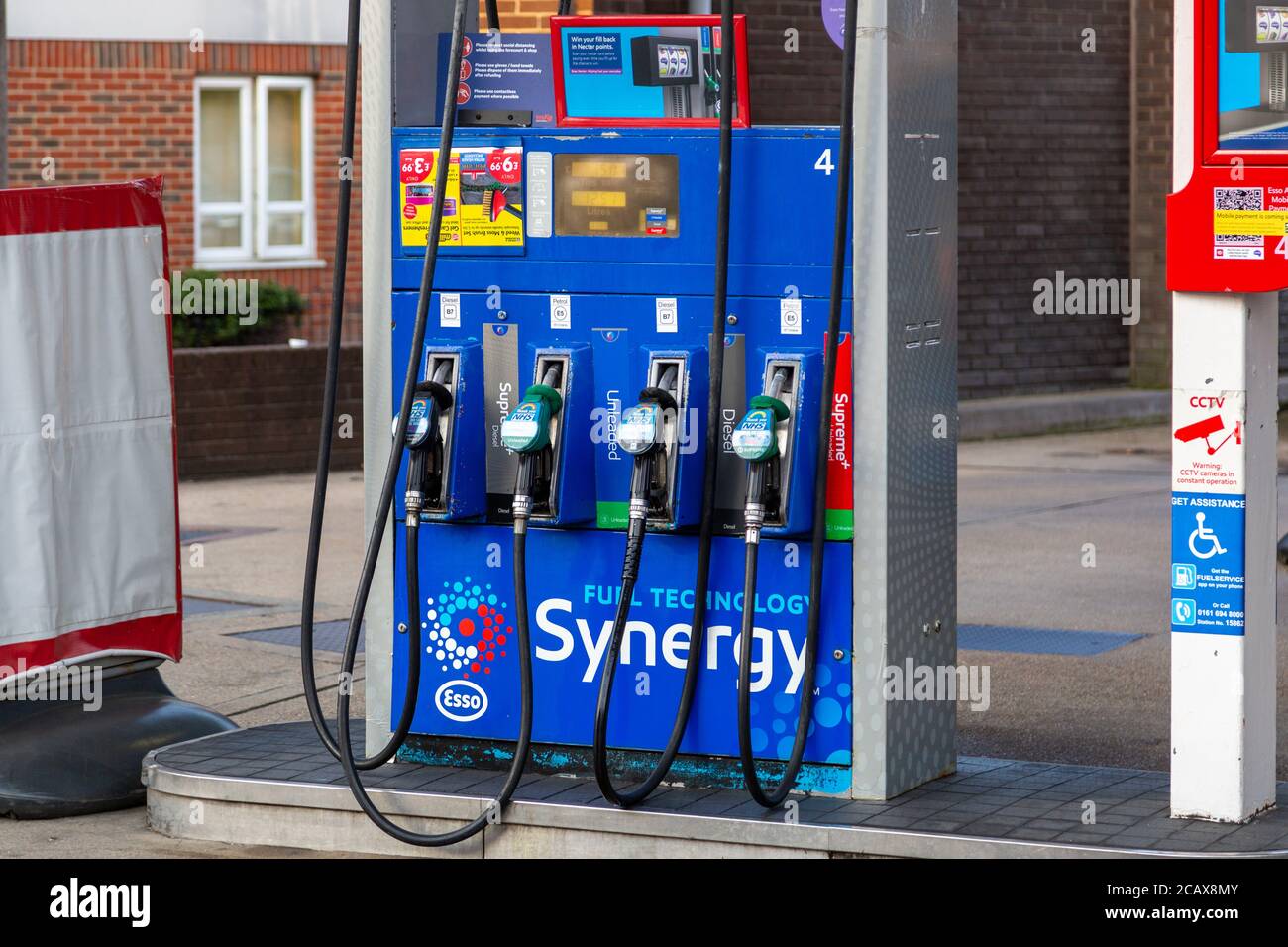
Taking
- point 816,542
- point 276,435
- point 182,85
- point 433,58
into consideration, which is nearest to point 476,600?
point 816,542

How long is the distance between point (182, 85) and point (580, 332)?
45.5ft

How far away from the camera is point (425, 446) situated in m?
5.75

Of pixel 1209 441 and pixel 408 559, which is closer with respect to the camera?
pixel 1209 441

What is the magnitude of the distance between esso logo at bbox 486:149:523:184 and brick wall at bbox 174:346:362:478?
8322mm

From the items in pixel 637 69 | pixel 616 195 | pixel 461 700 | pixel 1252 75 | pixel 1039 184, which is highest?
pixel 1039 184

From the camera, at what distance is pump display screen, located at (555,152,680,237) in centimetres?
565

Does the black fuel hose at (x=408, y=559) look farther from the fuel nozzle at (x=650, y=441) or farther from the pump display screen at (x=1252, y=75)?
the pump display screen at (x=1252, y=75)

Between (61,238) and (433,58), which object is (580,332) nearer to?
(433,58)

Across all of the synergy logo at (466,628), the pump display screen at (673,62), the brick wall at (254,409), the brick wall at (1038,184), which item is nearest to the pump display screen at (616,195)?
the pump display screen at (673,62)

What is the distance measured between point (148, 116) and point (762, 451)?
14383 millimetres

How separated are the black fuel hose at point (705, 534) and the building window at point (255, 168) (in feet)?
47.0

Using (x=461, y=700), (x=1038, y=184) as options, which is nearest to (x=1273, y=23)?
(x=461, y=700)

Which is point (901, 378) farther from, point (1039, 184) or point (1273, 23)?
point (1039, 184)

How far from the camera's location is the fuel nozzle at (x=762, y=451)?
5316 mm
